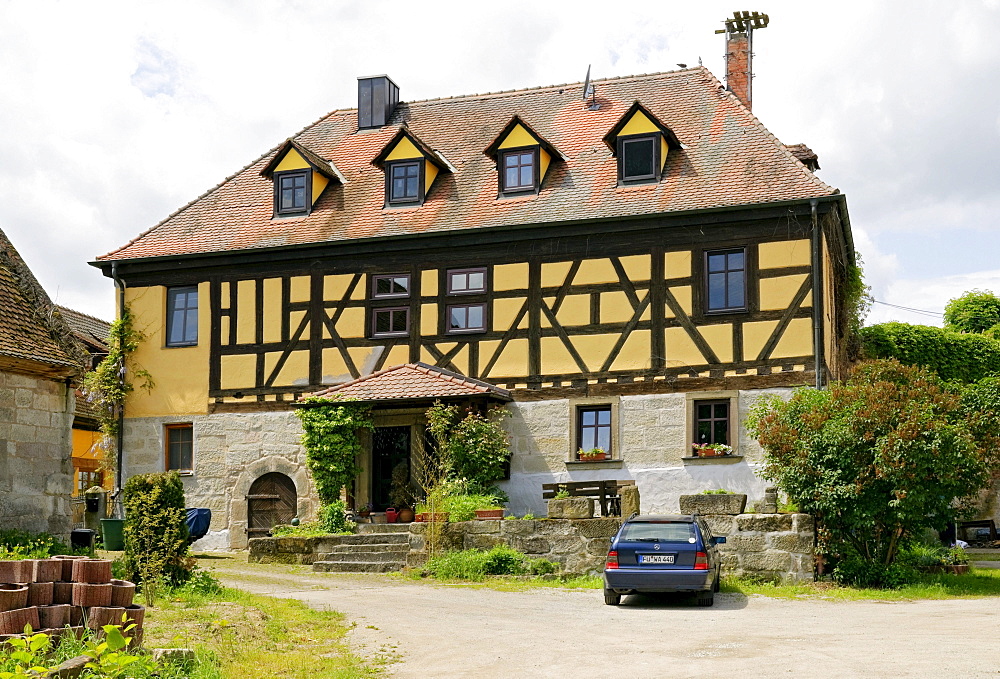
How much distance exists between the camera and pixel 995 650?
1218cm

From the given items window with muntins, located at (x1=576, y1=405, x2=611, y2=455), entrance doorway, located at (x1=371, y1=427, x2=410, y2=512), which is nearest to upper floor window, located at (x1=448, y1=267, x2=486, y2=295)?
entrance doorway, located at (x1=371, y1=427, x2=410, y2=512)

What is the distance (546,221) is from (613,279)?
186cm

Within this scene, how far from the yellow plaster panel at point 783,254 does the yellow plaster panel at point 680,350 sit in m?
2.04

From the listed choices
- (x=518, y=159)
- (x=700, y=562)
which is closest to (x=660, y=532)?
(x=700, y=562)

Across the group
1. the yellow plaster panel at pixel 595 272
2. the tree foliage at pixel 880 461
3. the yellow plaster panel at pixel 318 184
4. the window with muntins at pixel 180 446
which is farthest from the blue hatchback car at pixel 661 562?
the yellow plaster panel at pixel 318 184

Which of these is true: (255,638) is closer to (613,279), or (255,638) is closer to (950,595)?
(950,595)

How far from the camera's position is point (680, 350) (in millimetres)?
25656

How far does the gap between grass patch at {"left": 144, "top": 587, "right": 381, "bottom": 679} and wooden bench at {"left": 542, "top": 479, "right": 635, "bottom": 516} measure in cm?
764

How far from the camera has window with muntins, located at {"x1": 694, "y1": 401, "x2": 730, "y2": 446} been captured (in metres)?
25.2

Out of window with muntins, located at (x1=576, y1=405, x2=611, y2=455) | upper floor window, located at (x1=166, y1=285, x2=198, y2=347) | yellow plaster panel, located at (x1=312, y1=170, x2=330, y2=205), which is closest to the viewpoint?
window with muntins, located at (x1=576, y1=405, x2=611, y2=455)

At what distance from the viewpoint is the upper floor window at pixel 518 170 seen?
27969mm

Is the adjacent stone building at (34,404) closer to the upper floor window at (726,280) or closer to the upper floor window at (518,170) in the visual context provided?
the upper floor window at (518,170)

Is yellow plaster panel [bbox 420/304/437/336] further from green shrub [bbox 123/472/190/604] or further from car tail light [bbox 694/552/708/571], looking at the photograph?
car tail light [bbox 694/552/708/571]

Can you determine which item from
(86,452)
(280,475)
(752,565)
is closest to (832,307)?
(752,565)
